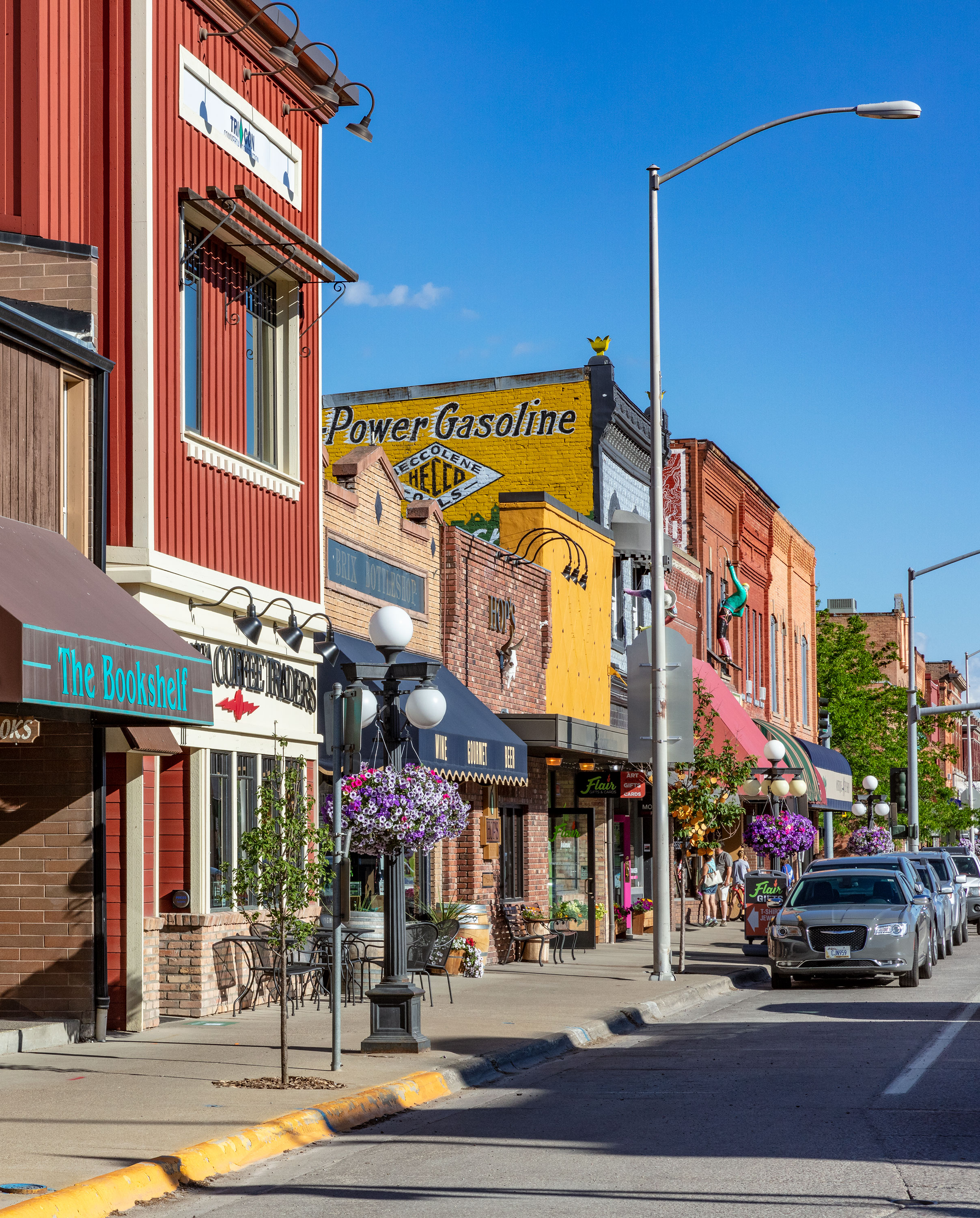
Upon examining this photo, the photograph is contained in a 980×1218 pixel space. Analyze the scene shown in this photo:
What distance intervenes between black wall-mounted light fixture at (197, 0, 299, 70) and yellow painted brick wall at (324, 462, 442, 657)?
4.32 meters

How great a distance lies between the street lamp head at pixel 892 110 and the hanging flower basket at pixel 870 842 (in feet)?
90.4

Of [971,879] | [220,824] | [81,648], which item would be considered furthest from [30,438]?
[971,879]

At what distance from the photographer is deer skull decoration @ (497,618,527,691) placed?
933 inches

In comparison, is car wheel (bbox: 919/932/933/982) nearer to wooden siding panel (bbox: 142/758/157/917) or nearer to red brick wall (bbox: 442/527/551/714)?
red brick wall (bbox: 442/527/551/714)

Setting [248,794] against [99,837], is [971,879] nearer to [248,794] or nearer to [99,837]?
[248,794]

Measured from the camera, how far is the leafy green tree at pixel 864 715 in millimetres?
53594

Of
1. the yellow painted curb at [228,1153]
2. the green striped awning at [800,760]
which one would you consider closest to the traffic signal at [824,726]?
the green striped awning at [800,760]

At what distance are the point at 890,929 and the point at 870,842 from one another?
24900mm

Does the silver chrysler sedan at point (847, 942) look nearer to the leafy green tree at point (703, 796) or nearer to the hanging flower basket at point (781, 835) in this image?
the leafy green tree at point (703, 796)

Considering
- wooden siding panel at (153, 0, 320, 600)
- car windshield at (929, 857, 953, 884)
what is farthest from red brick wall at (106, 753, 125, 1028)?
car windshield at (929, 857, 953, 884)

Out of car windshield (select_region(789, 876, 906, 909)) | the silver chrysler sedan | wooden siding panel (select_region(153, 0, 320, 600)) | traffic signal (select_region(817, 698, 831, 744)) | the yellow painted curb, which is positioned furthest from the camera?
traffic signal (select_region(817, 698, 831, 744))

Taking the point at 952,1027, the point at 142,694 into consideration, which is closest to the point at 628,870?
the point at 952,1027

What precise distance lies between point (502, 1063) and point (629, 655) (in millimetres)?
9959

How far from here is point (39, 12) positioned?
46.7ft
